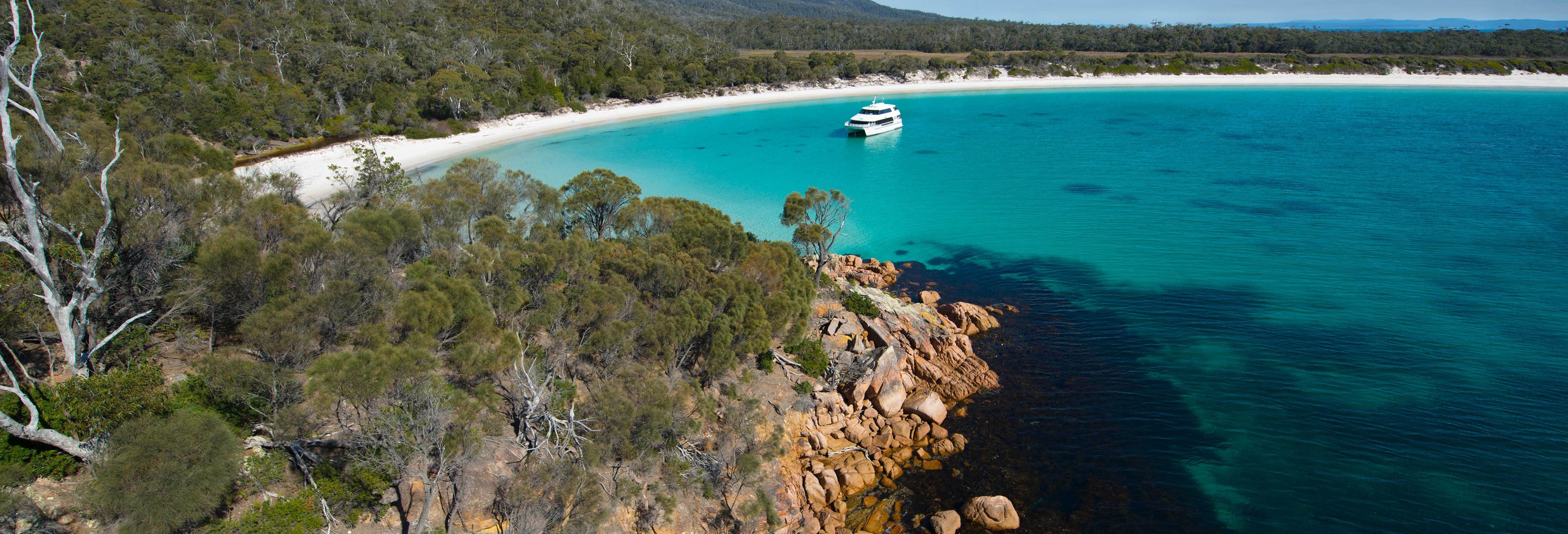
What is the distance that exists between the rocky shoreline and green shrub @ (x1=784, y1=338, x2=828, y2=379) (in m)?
0.34

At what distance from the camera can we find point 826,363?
2030 centimetres

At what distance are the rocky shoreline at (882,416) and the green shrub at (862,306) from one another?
0.10 metres

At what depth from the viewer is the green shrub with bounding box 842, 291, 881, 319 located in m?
23.3

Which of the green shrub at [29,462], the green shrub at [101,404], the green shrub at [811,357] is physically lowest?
the green shrub at [811,357]

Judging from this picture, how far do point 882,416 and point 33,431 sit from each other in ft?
57.4

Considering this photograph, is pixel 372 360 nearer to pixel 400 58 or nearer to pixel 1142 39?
pixel 400 58

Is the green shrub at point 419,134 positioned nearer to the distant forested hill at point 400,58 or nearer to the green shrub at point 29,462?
the distant forested hill at point 400,58

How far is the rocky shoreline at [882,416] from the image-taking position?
15.4 m

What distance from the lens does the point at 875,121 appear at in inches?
2499

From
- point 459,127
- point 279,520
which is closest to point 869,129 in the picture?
point 459,127

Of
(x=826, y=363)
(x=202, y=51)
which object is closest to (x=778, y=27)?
A: (x=202, y=51)

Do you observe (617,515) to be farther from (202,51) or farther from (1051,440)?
(202,51)

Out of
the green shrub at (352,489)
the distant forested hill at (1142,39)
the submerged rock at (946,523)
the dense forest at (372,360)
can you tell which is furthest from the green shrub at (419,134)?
the distant forested hill at (1142,39)

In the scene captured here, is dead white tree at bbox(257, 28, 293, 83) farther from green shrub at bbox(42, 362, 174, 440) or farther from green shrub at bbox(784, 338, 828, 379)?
green shrub at bbox(784, 338, 828, 379)
